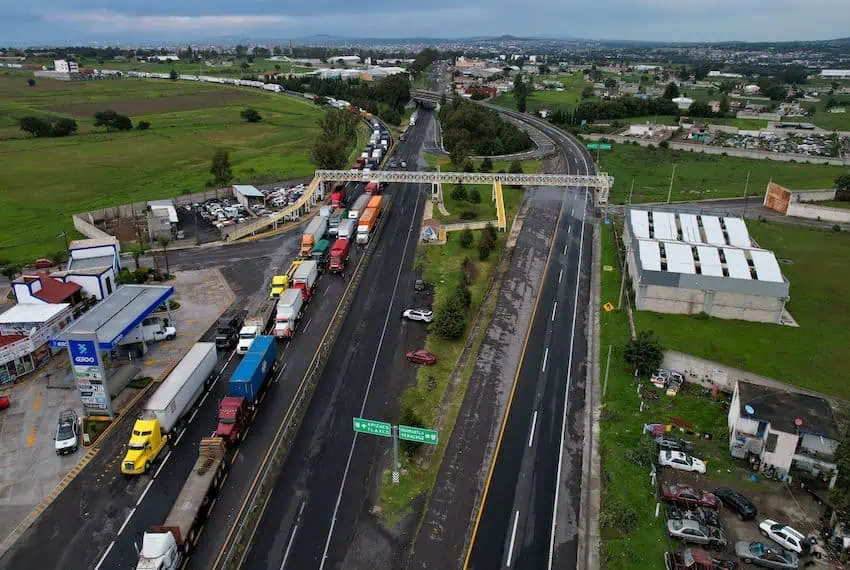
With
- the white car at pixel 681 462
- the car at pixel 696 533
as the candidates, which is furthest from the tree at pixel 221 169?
the car at pixel 696 533

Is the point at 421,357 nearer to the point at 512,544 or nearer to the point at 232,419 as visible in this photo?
the point at 232,419

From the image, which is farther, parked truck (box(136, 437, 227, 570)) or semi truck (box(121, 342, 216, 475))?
semi truck (box(121, 342, 216, 475))

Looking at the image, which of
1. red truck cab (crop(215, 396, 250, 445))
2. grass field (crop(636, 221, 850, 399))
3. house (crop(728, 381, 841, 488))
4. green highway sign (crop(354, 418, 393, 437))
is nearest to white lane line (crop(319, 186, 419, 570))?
green highway sign (crop(354, 418, 393, 437))

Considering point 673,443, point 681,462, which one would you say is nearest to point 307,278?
point 673,443

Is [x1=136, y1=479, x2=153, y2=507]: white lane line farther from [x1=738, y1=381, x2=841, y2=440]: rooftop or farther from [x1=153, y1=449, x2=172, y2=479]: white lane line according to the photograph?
[x1=738, y1=381, x2=841, y2=440]: rooftop

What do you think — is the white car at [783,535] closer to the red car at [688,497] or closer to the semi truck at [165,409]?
the red car at [688,497]

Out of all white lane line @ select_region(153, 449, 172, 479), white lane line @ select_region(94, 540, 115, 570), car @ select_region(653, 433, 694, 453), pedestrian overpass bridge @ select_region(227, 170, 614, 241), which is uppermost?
pedestrian overpass bridge @ select_region(227, 170, 614, 241)

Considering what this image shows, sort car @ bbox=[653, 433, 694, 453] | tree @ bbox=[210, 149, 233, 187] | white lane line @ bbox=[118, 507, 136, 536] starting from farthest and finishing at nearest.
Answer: tree @ bbox=[210, 149, 233, 187], car @ bbox=[653, 433, 694, 453], white lane line @ bbox=[118, 507, 136, 536]
